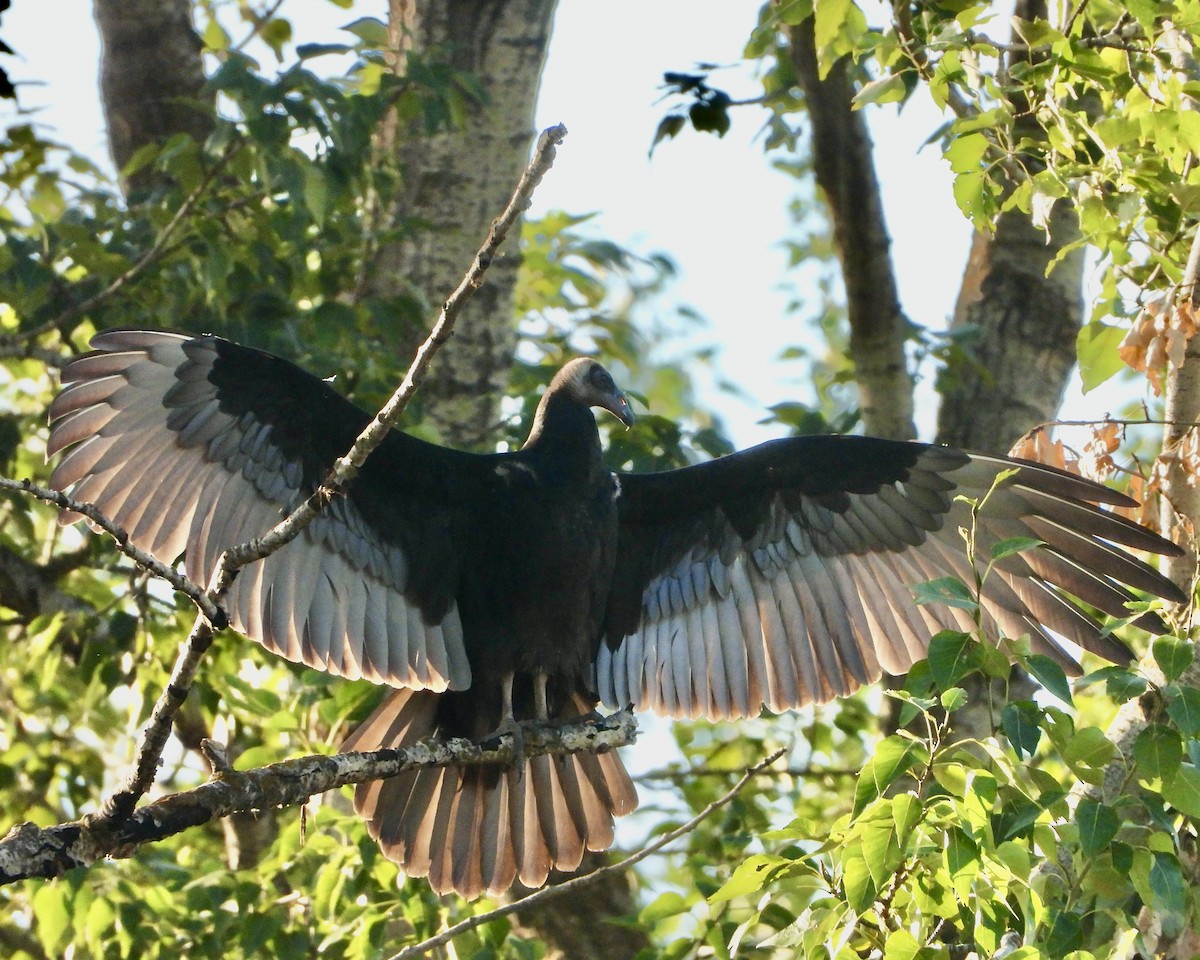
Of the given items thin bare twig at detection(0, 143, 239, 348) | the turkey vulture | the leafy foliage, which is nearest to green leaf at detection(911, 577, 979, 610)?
the leafy foliage

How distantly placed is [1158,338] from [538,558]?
149 cm

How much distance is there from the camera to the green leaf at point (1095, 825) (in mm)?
1964

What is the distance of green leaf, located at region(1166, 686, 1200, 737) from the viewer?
1999 mm

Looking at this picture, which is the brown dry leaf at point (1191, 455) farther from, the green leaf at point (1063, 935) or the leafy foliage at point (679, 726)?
the green leaf at point (1063, 935)

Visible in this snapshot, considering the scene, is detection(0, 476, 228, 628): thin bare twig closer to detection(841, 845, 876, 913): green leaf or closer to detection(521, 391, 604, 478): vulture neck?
detection(841, 845, 876, 913): green leaf

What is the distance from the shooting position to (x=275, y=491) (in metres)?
3.61

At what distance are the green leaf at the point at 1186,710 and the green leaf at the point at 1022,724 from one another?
6.9 inches

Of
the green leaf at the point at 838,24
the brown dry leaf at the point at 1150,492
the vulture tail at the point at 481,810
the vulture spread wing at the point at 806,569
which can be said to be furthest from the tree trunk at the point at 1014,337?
the vulture tail at the point at 481,810

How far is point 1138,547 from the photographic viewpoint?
10.8ft

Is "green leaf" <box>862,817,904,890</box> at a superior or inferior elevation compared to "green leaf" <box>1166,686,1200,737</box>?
inferior

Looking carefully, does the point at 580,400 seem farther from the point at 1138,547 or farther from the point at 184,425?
the point at 1138,547

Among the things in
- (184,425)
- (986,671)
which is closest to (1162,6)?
(986,671)

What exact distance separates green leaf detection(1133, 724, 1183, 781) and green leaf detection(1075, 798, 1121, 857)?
0.09 m

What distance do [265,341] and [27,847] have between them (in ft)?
7.98
